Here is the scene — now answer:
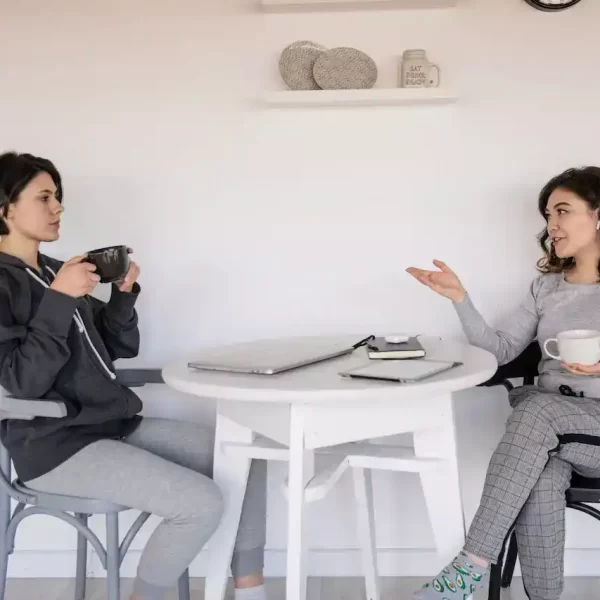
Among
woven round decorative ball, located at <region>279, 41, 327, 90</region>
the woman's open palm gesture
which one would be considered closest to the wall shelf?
woven round decorative ball, located at <region>279, 41, 327, 90</region>

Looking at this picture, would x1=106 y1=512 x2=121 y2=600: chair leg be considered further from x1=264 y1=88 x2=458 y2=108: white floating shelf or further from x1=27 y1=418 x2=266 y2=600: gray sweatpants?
x1=264 y1=88 x2=458 y2=108: white floating shelf

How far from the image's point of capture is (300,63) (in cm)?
188

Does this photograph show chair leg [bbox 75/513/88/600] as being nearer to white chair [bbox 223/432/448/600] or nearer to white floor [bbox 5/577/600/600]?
white floor [bbox 5/577/600/600]

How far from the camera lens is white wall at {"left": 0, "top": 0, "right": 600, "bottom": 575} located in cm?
196

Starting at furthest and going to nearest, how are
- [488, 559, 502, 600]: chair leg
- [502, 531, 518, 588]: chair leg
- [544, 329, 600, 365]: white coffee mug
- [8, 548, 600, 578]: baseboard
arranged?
[8, 548, 600, 578]: baseboard
[502, 531, 518, 588]: chair leg
[488, 559, 502, 600]: chair leg
[544, 329, 600, 365]: white coffee mug

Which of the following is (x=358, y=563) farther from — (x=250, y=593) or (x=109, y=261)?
(x=109, y=261)

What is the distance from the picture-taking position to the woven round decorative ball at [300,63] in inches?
74.0

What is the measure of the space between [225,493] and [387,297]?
0.77m

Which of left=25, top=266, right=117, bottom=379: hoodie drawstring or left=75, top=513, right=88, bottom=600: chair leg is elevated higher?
left=25, top=266, right=117, bottom=379: hoodie drawstring

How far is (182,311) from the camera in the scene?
2047 mm

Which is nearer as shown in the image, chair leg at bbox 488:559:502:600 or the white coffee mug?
the white coffee mug

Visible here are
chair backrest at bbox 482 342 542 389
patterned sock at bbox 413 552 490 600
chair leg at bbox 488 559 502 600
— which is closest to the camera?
patterned sock at bbox 413 552 490 600

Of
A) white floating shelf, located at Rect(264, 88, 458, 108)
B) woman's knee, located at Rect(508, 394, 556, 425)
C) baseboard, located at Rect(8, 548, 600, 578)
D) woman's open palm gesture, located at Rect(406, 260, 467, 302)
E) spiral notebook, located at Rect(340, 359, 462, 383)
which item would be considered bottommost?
baseboard, located at Rect(8, 548, 600, 578)

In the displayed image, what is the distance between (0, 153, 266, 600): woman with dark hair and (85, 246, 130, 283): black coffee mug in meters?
0.03
